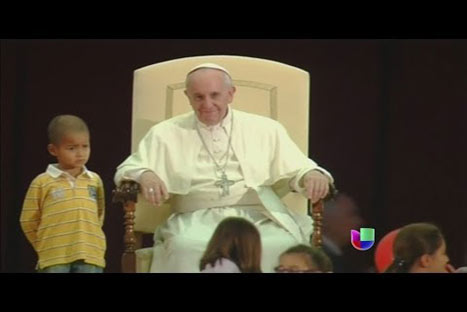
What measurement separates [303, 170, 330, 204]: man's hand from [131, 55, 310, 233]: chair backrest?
34 centimetres

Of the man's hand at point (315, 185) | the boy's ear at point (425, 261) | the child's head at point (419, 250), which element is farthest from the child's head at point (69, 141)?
the boy's ear at point (425, 261)

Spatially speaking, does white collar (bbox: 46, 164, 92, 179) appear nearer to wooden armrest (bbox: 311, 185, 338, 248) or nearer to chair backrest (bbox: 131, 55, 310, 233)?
chair backrest (bbox: 131, 55, 310, 233)

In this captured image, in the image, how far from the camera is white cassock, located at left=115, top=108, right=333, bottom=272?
6395mm

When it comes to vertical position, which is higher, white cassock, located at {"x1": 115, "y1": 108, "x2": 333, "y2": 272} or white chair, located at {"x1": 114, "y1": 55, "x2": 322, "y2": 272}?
white chair, located at {"x1": 114, "y1": 55, "x2": 322, "y2": 272}

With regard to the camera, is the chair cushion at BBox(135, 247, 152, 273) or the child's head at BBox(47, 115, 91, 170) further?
the child's head at BBox(47, 115, 91, 170)

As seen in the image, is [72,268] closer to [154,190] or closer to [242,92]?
[154,190]

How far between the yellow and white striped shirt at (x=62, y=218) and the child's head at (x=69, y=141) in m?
0.05

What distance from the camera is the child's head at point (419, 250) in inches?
257

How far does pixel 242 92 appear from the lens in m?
6.85

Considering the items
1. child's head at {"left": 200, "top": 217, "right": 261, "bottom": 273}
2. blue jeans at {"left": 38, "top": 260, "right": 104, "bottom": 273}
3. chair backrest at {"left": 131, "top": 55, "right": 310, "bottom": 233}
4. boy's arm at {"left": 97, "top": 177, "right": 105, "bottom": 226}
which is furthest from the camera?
chair backrest at {"left": 131, "top": 55, "right": 310, "bottom": 233}

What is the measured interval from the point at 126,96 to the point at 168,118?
26cm

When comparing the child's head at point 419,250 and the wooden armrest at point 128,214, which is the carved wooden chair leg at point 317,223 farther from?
the wooden armrest at point 128,214

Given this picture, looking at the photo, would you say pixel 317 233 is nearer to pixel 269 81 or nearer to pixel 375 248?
pixel 375 248

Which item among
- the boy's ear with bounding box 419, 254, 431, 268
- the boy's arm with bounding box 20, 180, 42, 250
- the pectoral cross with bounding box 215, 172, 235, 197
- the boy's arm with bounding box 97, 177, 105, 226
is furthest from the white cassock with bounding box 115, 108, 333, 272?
the boy's ear with bounding box 419, 254, 431, 268
